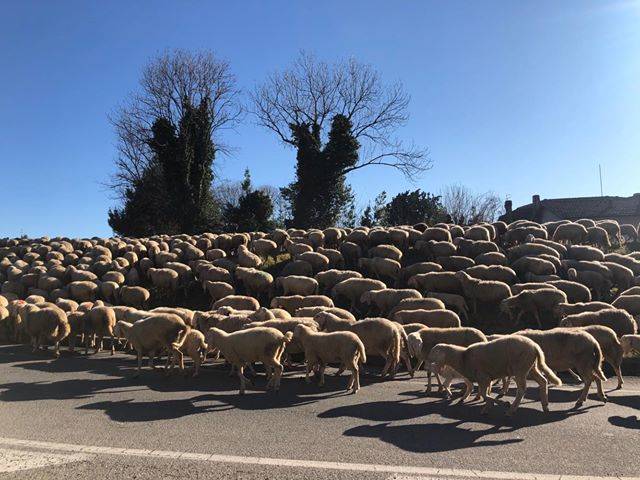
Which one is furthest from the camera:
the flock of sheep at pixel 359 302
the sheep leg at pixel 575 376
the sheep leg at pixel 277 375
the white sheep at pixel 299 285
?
the white sheep at pixel 299 285

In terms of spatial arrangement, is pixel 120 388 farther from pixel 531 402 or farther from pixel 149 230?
pixel 149 230

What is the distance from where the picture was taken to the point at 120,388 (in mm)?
9922

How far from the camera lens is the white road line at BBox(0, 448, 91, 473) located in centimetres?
581

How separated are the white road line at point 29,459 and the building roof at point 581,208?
5472 cm

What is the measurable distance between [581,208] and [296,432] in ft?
192

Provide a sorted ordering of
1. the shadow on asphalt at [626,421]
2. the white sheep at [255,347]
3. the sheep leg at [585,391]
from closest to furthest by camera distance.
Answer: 1. the shadow on asphalt at [626,421]
2. the sheep leg at [585,391]
3. the white sheep at [255,347]

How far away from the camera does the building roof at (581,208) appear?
53.8m

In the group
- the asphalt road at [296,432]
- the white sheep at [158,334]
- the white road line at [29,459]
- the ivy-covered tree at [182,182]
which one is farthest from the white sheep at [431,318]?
the ivy-covered tree at [182,182]

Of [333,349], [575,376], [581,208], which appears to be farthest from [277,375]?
[581,208]

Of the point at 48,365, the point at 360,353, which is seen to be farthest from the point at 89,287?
the point at 360,353

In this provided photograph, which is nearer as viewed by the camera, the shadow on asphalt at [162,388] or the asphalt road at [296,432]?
the asphalt road at [296,432]

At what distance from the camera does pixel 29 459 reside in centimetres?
605

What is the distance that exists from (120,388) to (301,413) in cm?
394

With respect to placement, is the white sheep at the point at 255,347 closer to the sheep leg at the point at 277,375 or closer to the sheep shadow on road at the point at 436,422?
the sheep leg at the point at 277,375
